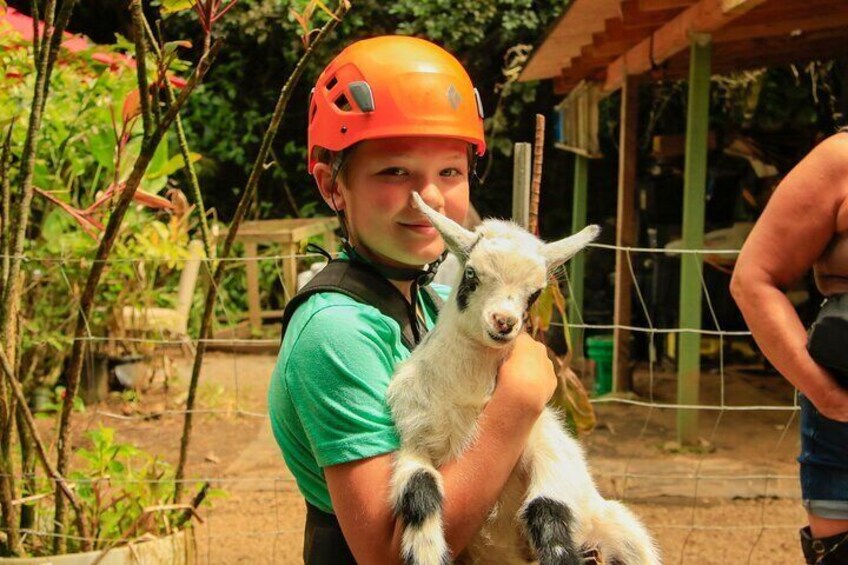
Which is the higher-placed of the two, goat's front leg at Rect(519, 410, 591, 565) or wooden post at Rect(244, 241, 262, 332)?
goat's front leg at Rect(519, 410, 591, 565)

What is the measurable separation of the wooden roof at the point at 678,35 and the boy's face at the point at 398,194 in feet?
12.9

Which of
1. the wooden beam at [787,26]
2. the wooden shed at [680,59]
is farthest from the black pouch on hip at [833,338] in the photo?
the wooden beam at [787,26]

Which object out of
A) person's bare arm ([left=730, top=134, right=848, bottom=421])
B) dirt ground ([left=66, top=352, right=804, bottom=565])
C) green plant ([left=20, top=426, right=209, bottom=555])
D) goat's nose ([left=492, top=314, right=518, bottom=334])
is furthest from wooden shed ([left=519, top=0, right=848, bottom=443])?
goat's nose ([left=492, top=314, right=518, bottom=334])

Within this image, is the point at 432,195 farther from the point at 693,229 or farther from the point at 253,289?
the point at 253,289

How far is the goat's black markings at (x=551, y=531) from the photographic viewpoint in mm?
1690

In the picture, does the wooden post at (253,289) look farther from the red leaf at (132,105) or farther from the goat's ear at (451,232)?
the goat's ear at (451,232)

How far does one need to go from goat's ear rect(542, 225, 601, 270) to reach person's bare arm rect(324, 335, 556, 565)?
0.88 ft

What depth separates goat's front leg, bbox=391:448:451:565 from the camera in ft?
5.36

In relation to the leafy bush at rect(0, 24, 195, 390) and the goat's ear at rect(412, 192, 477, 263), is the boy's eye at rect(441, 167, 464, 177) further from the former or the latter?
the leafy bush at rect(0, 24, 195, 390)

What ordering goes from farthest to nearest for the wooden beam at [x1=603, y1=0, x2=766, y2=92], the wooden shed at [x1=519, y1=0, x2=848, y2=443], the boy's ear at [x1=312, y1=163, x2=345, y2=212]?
the wooden shed at [x1=519, y1=0, x2=848, y2=443] < the wooden beam at [x1=603, y1=0, x2=766, y2=92] < the boy's ear at [x1=312, y1=163, x2=345, y2=212]

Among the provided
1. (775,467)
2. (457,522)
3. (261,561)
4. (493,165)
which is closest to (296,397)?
(457,522)

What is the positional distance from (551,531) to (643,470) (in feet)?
15.2

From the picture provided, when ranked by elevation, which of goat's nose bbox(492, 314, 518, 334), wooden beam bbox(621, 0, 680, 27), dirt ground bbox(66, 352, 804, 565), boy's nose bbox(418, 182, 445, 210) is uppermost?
wooden beam bbox(621, 0, 680, 27)

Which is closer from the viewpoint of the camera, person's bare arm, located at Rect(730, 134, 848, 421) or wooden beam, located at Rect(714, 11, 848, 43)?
person's bare arm, located at Rect(730, 134, 848, 421)
